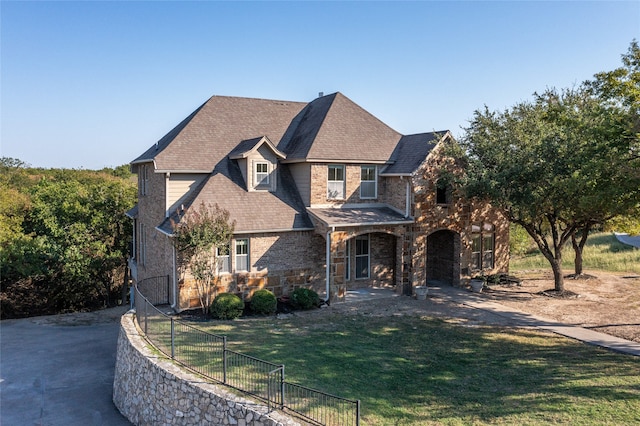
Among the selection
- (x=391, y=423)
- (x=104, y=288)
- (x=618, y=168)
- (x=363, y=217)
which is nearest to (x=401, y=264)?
(x=363, y=217)

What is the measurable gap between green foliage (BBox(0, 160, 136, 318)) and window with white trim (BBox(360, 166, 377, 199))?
16371mm

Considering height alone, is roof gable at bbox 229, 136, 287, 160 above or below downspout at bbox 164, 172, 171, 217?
above

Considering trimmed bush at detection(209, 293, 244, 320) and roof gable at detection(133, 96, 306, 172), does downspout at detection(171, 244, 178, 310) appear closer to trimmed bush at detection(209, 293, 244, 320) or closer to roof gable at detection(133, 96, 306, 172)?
trimmed bush at detection(209, 293, 244, 320)

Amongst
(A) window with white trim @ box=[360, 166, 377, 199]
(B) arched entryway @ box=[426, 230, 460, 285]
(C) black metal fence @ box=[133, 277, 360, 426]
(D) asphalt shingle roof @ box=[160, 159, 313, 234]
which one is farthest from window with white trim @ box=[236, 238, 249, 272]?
(B) arched entryway @ box=[426, 230, 460, 285]

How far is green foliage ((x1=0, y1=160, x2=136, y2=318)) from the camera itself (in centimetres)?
2784

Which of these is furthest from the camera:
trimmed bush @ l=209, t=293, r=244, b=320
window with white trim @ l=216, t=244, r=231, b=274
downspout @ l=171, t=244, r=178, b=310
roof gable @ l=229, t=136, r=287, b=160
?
roof gable @ l=229, t=136, r=287, b=160

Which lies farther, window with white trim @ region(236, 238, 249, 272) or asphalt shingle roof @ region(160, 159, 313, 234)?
asphalt shingle roof @ region(160, 159, 313, 234)

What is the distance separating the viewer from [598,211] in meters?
19.5

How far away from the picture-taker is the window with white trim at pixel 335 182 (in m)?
21.9

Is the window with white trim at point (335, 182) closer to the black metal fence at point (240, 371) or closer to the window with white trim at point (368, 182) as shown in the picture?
the window with white trim at point (368, 182)

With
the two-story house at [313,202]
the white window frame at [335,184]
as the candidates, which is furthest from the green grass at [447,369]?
the white window frame at [335,184]

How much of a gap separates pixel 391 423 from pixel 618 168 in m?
10.5

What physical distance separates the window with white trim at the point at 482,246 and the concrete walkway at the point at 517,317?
7.71 ft

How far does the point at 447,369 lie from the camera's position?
13.0 meters
